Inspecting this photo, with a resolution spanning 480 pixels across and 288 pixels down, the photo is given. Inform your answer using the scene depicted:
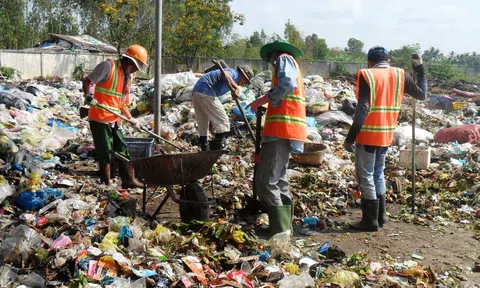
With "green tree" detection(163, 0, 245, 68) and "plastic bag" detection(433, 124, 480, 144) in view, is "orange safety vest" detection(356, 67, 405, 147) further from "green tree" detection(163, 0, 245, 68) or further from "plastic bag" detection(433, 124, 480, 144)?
"green tree" detection(163, 0, 245, 68)

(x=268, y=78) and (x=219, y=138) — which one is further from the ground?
(x=268, y=78)

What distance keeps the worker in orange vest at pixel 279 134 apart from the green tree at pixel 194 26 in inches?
818

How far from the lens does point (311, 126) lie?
848cm

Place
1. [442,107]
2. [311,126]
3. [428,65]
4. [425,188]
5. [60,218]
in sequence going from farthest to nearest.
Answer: [428,65]
[442,107]
[311,126]
[425,188]
[60,218]

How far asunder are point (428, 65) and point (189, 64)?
1807 cm

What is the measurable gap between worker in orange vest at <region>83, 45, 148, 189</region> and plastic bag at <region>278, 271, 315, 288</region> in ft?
7.98

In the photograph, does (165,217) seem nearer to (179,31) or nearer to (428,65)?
(179,31)

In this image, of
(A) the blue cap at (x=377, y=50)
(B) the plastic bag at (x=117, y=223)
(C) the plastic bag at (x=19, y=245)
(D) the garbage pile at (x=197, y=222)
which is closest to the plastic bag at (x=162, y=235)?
(D) the garbage pile at (x=197, y=222)

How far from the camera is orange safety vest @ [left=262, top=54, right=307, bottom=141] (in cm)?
399

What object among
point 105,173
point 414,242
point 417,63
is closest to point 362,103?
point 417,63

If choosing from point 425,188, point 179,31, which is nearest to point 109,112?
point 425,188

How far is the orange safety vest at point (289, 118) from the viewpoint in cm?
399

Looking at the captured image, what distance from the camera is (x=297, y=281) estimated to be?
10.3ft

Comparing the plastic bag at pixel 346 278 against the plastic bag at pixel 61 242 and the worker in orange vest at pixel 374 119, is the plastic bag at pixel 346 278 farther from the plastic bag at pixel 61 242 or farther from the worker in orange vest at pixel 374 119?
the plastic bag at pixel 61 242
